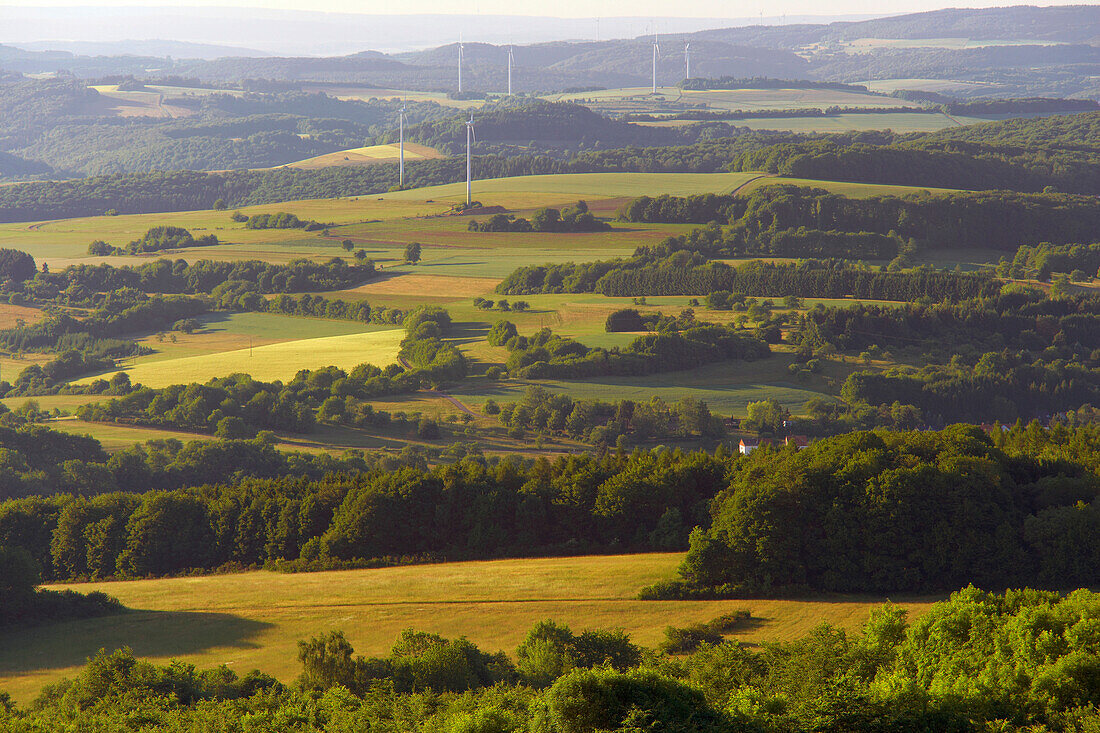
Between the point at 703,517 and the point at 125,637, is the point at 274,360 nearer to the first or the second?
the point at 703,517

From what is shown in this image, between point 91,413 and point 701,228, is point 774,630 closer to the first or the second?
point 91,413

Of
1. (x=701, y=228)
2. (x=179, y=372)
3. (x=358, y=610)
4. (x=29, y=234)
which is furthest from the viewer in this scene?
(x=29, y=234)

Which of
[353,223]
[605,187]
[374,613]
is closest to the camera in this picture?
[374,613]

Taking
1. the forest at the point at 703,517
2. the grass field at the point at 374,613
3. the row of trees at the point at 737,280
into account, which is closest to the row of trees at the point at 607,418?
the forest at the point at 703,517

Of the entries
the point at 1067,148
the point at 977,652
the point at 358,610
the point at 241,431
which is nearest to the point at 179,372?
the point at 241,431

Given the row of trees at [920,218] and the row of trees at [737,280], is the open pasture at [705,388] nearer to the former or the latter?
the row of trees at [737,280]

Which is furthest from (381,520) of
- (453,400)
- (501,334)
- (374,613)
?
(501,334)

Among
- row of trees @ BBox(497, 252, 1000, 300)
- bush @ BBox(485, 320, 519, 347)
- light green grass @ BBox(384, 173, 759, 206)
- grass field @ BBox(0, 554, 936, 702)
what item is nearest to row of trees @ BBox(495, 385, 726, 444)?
bush @ BBox(485, 320, 519, 347)
